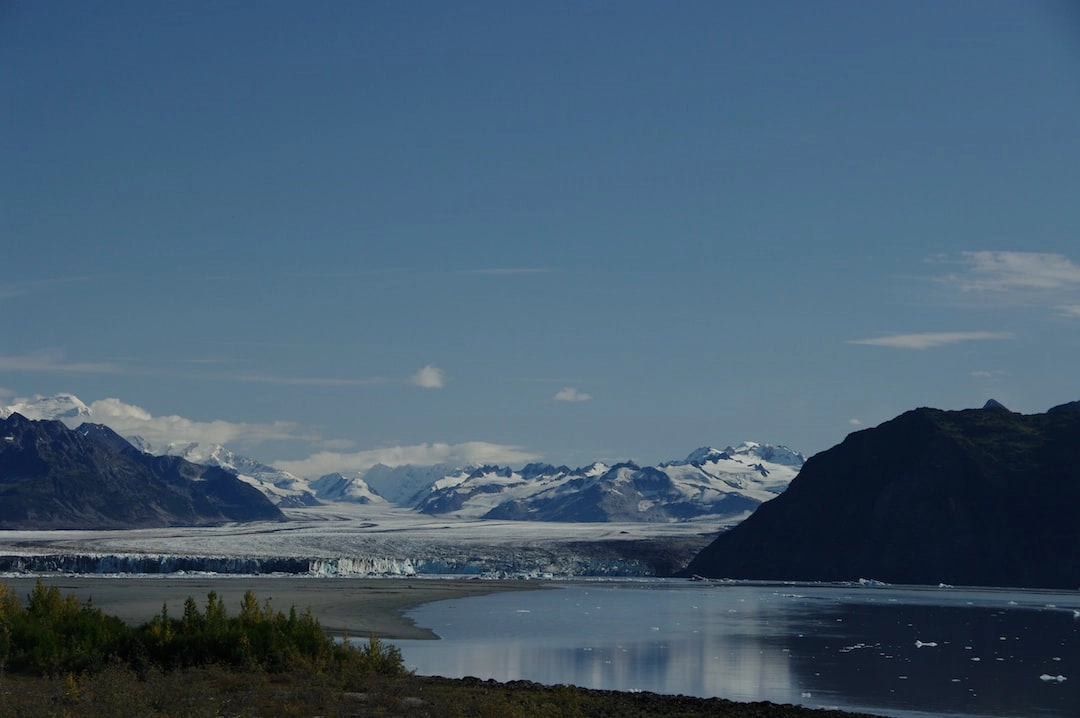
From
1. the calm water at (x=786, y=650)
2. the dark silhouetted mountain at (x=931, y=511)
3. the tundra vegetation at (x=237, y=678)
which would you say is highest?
the dark silhouetted mountain at (x=931, y=511)

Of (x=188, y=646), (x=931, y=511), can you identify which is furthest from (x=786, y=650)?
(x=931, y=511)

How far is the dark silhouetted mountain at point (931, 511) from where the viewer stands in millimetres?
128750

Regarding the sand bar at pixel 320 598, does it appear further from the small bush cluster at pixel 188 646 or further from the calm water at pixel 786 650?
the small bush cluster at pixel 188 646

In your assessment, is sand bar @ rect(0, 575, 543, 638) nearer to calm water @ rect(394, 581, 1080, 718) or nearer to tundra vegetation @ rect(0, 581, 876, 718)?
calm water @ rect(394, 581, 1080, 718)

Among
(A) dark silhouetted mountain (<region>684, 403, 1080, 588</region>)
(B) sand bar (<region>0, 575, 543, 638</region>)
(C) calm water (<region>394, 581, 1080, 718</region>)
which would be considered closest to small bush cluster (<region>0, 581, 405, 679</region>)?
(C) calm water (<region>394, 581, 1080, 718</region>)

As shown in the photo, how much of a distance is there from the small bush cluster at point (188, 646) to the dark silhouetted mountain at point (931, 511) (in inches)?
4286

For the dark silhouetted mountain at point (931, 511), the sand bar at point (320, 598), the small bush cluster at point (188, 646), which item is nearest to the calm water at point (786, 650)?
the sand bar at point (320, 598)

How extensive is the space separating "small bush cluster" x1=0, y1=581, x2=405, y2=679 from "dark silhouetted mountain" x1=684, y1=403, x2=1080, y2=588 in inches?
4286

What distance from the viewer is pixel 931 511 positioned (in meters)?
137

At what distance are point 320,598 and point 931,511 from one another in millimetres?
80965

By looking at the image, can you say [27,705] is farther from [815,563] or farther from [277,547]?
[277,547]

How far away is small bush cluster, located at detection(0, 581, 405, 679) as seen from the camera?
97.5 ft

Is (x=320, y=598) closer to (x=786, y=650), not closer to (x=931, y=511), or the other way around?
(x=786, y=650)

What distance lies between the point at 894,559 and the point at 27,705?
124238 millimetres
